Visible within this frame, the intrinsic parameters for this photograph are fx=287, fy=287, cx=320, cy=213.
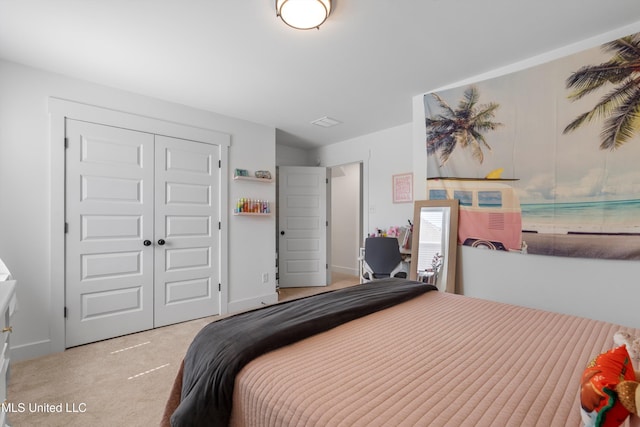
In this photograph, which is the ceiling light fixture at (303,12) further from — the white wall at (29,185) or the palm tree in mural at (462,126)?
the white wall at (29,185)

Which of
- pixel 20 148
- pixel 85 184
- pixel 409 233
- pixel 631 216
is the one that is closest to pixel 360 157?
pixel 409 233

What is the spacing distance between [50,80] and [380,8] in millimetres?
2792

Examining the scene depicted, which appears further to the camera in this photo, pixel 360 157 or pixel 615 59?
pixel 360 157

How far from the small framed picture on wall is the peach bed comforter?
2.56 metres

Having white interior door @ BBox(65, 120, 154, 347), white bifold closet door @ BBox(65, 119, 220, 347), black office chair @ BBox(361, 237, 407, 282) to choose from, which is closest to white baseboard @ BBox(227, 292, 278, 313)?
white bifold closet door @ BBox(65, 119, 220, 347)

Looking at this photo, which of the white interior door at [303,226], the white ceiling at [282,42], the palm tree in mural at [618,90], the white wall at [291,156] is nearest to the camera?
the white ceiling at [282,42]

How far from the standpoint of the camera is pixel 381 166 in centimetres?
423

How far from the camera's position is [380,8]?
1745 mm

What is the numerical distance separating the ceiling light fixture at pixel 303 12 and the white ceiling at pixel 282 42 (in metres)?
0.09

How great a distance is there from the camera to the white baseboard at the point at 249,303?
140 inches

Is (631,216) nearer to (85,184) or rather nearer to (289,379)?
(289,379)

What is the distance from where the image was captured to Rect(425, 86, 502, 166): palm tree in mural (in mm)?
2547

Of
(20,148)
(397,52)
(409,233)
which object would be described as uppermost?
(397,52)

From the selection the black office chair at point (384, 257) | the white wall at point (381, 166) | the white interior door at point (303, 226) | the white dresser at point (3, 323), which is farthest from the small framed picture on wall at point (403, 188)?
the white dresser at point (3, 323)
